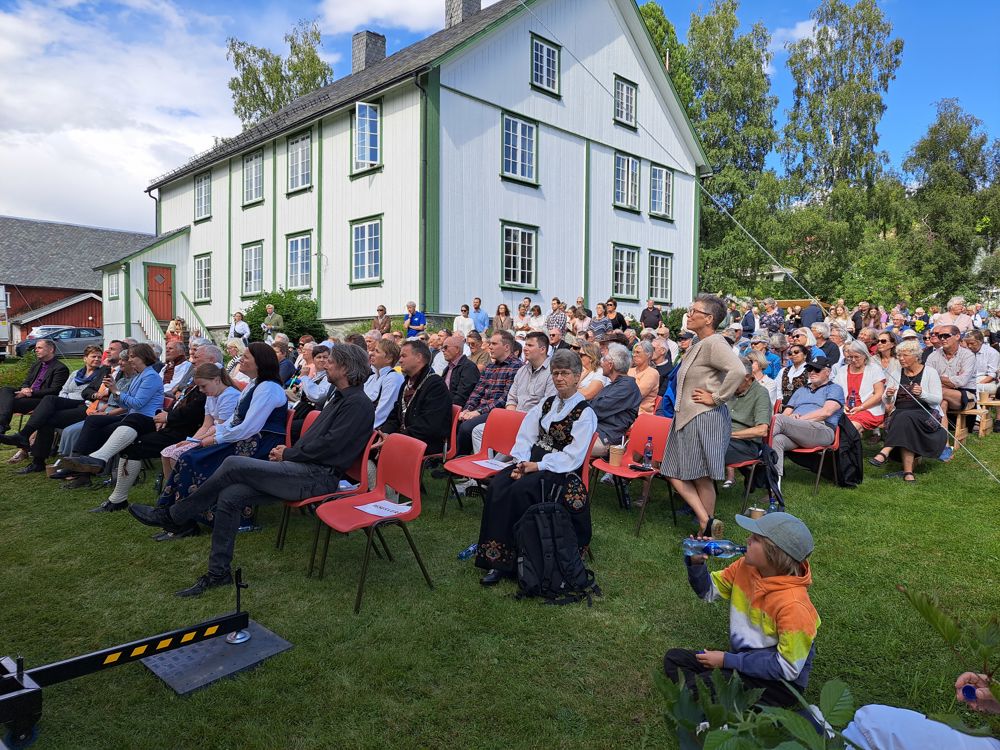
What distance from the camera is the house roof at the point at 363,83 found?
639 inches

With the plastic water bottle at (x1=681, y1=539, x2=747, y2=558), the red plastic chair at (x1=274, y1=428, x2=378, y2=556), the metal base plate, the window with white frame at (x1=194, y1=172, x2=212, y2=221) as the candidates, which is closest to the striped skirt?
the plastic water bottle at (x1=681, y1=539, x2=747, y2=558)

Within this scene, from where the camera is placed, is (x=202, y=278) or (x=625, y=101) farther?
(x=202, y=278)

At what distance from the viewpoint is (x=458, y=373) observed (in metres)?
8.11

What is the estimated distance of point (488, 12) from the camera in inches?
745

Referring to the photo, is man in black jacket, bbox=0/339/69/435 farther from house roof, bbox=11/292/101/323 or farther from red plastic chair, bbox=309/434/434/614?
house roof, bbox=11/292/101/323

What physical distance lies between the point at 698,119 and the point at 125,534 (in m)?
33.6

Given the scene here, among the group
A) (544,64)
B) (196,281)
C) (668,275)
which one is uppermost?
(544,64)

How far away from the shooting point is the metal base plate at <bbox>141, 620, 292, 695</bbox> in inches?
124

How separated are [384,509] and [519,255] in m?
14.1

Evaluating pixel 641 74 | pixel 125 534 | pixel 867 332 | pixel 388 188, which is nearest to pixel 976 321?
pixel 867 332

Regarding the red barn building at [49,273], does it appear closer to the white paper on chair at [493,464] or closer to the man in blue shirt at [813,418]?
the white paper on chair at [493,464]

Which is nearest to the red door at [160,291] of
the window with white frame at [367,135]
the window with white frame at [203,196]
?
the window with white frame at [203,196]

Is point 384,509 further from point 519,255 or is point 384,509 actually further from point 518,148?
point 518,148

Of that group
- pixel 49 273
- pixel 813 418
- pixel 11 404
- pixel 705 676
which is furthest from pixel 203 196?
pixel 705 676
